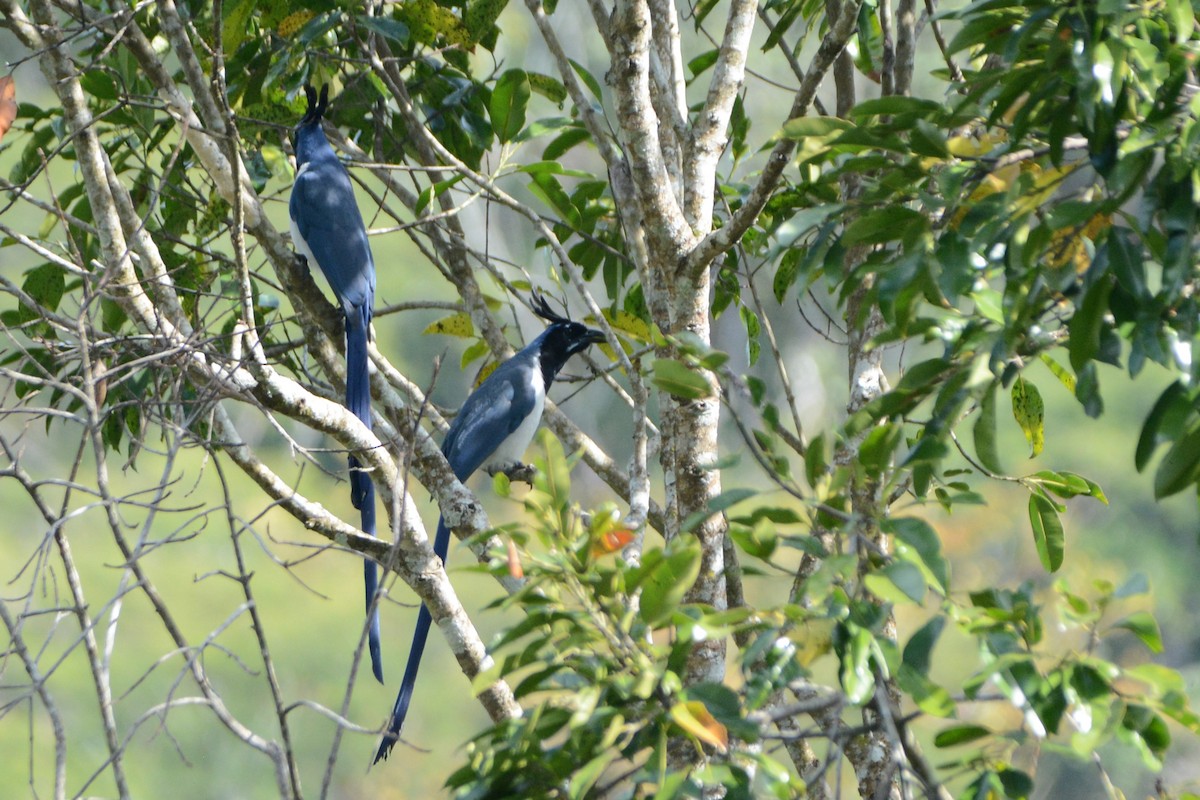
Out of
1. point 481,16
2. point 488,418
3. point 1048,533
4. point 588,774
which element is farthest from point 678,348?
point 488,418

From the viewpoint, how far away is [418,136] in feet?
11.0

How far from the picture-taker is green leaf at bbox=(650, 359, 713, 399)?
1.39m

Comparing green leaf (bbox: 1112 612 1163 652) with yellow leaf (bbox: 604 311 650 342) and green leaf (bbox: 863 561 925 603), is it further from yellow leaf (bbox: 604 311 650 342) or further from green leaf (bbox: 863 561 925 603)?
yellow leaf (bbox: 604 311 650 342)

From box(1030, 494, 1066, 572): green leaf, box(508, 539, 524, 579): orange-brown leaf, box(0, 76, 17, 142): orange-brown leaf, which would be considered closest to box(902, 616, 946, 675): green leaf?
box(508, 539, 524, 579): orange-brown leaf

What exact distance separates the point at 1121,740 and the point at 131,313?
6.83 feet

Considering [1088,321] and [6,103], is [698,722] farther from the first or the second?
[6,103]

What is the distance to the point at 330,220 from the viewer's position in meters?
4.25

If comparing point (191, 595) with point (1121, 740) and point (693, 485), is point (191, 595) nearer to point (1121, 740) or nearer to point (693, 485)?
point (693, 485)

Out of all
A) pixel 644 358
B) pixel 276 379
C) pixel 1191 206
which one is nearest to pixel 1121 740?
pixel 1191 206

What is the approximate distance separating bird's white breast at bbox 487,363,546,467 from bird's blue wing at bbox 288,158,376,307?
692mm

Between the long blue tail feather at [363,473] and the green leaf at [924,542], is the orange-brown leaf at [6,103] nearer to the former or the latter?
the long blue tail feather at [363,473]

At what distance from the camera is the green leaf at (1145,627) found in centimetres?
120

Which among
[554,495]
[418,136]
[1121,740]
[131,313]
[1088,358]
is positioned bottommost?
[1121,740]

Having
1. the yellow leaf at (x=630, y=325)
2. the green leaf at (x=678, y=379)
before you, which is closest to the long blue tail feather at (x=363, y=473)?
the yellow leaf at (x=630, y=325)
